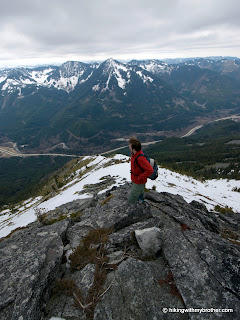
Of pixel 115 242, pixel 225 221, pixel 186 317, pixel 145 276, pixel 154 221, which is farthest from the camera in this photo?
pixel 225 221

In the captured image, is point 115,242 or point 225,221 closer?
point 115,242

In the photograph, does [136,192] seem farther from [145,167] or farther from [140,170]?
[145,167]

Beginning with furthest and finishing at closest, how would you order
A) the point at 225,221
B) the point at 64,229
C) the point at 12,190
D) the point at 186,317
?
the point at 12,190 < the point at 225,221 < the point at 64,229 < the point at 186,317

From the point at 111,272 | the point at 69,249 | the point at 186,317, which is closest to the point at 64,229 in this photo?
the point at 69,249

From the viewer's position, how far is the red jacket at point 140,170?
9.29 meters

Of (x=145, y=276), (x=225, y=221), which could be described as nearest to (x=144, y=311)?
(x=145, y=276)

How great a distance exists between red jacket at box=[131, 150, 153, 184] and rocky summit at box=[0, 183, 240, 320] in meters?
2.50

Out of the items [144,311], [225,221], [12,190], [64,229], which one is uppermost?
[144,311]

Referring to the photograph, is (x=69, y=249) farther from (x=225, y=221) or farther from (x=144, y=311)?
(x=225, y=221)

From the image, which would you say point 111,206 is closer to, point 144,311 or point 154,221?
point 154,221

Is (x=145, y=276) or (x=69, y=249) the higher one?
(x=145, y=276)

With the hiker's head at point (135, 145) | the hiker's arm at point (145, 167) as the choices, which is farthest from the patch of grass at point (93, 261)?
the hiker's head at point (135, 145)

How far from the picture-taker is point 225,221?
53.4ft

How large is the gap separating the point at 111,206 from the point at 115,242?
3.93m
